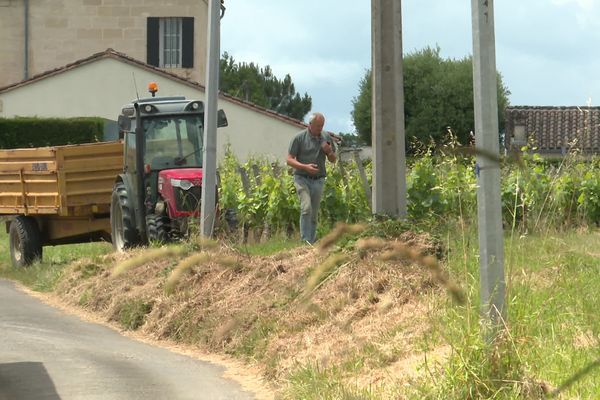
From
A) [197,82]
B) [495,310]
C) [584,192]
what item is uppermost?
[197,82]

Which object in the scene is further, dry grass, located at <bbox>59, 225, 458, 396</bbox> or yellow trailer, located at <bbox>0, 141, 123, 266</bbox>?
yellow trailer, located at <bbox>0, 141, 123, 266</bbox>

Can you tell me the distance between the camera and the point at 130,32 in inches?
1677

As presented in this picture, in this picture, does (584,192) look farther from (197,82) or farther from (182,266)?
(197,82)

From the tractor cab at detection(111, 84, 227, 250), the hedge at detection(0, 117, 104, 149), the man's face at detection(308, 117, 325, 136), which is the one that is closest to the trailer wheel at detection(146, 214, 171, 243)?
the tractor cab at detection(111, 84, 227, 250)

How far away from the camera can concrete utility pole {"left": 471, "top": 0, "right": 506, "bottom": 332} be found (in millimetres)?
7516

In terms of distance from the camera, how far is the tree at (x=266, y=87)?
284 feet

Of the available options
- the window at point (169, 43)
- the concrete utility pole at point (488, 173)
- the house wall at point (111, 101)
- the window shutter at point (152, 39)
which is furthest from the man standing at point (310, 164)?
the window shutter at point (152, 39)

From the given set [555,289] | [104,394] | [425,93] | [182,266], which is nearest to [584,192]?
[182,266]

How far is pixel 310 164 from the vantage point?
642 inches

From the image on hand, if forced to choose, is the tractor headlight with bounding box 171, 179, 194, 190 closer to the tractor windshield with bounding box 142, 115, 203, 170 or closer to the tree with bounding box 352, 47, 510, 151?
the tractor windshield with bounding box 142, 115, 203, 170

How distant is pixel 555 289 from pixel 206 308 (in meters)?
4.63

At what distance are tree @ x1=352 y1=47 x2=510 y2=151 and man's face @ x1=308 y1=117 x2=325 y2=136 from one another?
139ft

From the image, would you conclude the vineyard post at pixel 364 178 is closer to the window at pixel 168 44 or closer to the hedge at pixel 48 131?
the hedge at pixel 48 131

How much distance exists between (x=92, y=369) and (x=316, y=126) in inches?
262
